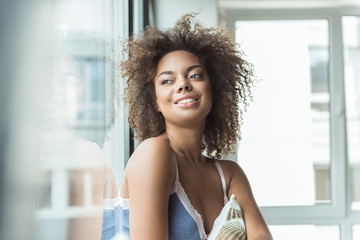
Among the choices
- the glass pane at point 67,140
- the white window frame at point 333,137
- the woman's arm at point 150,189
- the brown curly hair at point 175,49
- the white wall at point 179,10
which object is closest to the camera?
the glass pane at point 67,140

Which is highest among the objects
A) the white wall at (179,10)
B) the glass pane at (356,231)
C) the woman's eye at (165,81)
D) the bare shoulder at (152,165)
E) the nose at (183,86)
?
the white wall at (179,10)

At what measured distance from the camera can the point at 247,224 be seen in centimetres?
103

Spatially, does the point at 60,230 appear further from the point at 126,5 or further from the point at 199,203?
the point at 126,5

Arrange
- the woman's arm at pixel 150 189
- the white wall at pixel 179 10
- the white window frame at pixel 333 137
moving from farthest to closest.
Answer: the white window frame at pixel 333 137
the white wall at pixel 179 10
the woman's arm at pixel 150 189

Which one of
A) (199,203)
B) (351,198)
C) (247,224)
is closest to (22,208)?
(199,203)

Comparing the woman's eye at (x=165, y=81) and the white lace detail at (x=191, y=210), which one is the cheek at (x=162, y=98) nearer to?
the woman's eye at (x=165, y=81)

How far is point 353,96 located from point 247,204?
88.4 inches

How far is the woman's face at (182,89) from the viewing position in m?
0.97

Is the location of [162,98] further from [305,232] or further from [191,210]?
[305,232]

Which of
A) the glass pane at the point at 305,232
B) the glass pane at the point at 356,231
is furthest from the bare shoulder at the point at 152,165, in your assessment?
the glass pane at the point at 356,231

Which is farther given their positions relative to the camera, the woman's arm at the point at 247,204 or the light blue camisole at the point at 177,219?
the woman's arm at the point at 247,204

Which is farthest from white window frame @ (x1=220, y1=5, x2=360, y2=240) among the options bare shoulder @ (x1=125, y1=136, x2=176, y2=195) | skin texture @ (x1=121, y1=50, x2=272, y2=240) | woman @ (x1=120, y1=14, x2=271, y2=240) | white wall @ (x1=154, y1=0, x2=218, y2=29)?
bare shoulder @ (x1=125, y1=136, x2=176, y2=195)

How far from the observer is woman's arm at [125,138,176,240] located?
803 millimetres

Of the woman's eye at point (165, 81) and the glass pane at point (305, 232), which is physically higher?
the woman's eye at point (165, 81)
